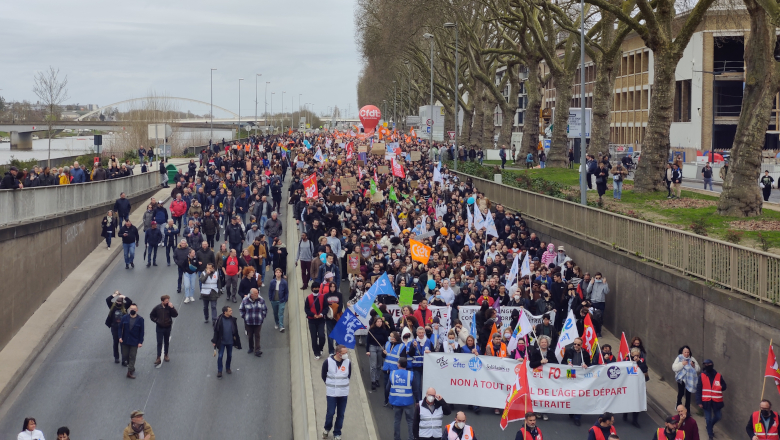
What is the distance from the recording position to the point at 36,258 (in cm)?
2105

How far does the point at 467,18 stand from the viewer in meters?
54.9

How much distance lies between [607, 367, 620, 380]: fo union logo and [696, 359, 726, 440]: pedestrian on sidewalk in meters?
1.29

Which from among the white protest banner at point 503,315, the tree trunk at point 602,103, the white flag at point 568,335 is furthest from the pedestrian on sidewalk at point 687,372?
the tree trunk at point 602,103

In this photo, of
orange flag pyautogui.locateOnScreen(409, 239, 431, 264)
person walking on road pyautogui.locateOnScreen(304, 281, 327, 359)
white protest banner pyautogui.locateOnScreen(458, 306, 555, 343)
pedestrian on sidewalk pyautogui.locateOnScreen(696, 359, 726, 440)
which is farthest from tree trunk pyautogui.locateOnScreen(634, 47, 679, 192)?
person walking on road pyautogui.locateOnScreen(304, 281, 327, 359)

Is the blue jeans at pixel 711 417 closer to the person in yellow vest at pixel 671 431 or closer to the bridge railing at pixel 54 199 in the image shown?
the person in yellow vest at pixel 671 431

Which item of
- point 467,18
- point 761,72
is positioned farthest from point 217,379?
point 467,18

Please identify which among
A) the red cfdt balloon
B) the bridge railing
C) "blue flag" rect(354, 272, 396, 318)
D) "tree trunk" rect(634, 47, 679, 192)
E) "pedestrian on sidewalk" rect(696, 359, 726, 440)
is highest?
the red cfdt balloon

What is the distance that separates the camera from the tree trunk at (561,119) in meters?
42.0

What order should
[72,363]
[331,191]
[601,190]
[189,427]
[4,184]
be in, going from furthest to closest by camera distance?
[331,191], [601,190], [4,184], [72,363], [189,427]

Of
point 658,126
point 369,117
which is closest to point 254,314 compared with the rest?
point 658,126

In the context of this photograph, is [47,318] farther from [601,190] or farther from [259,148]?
[259,148]

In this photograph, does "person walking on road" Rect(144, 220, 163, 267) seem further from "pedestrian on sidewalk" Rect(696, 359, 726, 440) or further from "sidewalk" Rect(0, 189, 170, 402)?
"pedestrian on sidewalk" Rect(696, 359, 726, 440)

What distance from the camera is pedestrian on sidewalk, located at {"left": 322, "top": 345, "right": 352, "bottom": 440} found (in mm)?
12445

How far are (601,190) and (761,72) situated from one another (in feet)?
21.1
